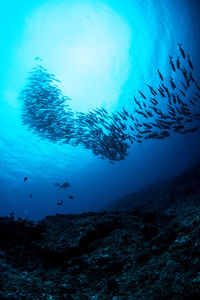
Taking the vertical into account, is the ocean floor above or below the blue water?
below

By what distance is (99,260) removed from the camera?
11.8 ft

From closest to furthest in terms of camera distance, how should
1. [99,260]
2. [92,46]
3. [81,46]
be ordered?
[99,260] < [81,46] < [92,46]

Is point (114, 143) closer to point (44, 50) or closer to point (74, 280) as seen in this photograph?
point (74, 280)

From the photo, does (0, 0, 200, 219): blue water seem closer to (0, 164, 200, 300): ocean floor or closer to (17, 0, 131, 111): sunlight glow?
(17, 0, 131, 111): sunlight glow

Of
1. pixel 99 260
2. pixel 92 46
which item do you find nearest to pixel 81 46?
pixel 92 46

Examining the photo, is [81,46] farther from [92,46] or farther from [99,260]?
[99,260]

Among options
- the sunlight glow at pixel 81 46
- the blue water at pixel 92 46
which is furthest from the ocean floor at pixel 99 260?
the sunlight glow at pixel 81 46

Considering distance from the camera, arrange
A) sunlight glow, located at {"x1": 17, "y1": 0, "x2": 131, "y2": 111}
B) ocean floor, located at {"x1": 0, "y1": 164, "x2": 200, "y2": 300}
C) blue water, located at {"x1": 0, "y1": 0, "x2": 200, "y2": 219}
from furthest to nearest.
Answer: sunlight glow, located at {"x1": 17, "y1": 0, "x2": 131, "y2": 111}, blue water, located at {"x1": 0, "y1": 0, "x2": 200, "y2": 219}, ocean floor, located at {"x1": 0, "y1": 164, "x2": 200, "y2": 300}

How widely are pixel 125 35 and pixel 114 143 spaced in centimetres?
1357

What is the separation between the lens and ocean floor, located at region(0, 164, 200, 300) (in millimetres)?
2480

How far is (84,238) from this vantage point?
4.50 m

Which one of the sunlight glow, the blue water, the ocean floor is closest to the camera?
the ocean floor

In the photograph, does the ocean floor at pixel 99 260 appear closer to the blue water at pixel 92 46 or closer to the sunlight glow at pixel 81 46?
the blue water at pixel 92 46

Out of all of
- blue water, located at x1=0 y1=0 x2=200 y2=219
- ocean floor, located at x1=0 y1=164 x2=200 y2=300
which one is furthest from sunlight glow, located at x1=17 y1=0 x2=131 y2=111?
ocean floor, located at x1=0 y1=164 x2=200 y2=300
